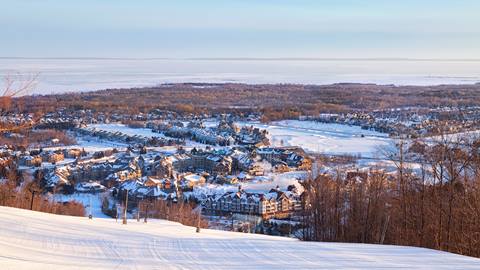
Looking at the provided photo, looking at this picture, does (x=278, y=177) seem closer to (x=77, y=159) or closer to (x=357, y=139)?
(x=77, y=159)

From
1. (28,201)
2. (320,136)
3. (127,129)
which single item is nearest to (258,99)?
(127,129)

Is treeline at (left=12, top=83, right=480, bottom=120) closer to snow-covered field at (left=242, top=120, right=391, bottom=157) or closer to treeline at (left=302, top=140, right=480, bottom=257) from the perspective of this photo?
snow-covered field at (left=242, top=120, right=391, bottom=157)

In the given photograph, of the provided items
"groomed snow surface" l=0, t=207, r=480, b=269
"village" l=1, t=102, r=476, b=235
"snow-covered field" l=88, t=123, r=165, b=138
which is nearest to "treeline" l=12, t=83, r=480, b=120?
"snow-covered field" l=88, t=123, r=165, b=138

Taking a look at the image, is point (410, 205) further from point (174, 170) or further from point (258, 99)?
point (258, 99)

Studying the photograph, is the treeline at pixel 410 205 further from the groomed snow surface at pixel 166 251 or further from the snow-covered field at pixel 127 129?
the snow-covered field at pixel 127 129

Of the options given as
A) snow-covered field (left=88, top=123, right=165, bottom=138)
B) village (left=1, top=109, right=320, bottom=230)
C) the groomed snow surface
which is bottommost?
snow-covered field (left=88, top=123, right=165, bottom=138)

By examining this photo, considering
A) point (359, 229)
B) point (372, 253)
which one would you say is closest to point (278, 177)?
point (359, 229)

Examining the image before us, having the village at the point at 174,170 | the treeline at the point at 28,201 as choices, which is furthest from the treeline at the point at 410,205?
the treeline at the point at 28,201
